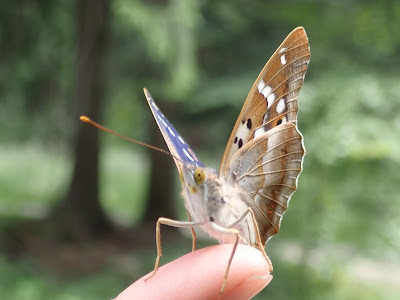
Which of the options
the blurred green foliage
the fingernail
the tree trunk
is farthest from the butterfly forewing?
the tree trunk

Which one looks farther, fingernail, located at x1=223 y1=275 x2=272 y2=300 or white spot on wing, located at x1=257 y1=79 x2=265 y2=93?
white spot on wing, located at x1=257 y1=79 x2=265 y2=93

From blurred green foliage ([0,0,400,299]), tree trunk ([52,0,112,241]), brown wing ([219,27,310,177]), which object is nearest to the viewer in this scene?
brown wing ([219,27,310,177])

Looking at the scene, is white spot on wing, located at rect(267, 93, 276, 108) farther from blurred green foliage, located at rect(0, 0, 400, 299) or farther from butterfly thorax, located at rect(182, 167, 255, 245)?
blurred green foliage, located at rect(0, 0, 400, 299)

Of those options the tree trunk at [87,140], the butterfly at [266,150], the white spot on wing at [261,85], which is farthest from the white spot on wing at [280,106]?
the tree trunk at [87,140]

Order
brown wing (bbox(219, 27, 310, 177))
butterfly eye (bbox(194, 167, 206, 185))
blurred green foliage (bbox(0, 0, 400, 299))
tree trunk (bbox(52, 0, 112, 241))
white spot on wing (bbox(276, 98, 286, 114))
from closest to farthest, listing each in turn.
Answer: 1. butterfly eye (bbox(194, 167, 206, 185))
2. brown wing (bbox(219, 27, 310, 177))
3. white spot on wing (bbox(276, 98, 286, 114))
4. blurred green foliage (bbox(0, 0, 400, 299))
5. tree trunk (bbox(52, 0, 112, 241))

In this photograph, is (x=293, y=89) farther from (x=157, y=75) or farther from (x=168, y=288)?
(x=157, y=75)

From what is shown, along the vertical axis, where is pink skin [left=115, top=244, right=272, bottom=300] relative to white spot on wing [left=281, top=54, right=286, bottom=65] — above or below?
below

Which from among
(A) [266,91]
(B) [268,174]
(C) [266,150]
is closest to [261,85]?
(A) [266,91]
